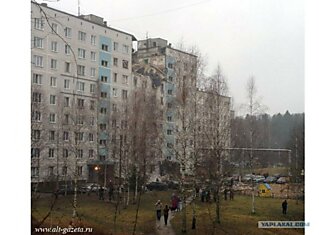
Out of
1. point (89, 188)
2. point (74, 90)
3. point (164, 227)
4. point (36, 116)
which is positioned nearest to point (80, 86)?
point (74, 90)

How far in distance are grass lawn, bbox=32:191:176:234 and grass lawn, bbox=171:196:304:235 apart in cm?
20

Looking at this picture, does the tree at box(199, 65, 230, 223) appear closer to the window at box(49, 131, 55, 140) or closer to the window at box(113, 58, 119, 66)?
the window at box(113, 58, 119, 66)

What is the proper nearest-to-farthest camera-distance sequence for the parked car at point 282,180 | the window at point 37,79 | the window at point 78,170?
the window at point 37,79 → the window at point 78,170 → the parked car at point 282,180

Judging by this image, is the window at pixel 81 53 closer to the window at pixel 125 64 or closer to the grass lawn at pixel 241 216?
the window at pixel 125 64

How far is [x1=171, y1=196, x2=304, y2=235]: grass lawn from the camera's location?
3.48 m

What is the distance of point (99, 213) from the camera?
344 cm

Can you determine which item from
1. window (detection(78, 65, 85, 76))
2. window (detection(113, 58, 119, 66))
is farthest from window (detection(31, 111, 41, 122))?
window (detection(113, 58, 119, 66))

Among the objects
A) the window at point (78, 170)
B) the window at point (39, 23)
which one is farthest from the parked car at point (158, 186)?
the window at point (39, 23)

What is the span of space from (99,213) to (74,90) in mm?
923

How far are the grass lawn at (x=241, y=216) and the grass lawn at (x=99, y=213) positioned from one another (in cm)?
20

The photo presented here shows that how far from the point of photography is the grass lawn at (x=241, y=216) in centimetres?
348

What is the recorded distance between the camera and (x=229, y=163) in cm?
356

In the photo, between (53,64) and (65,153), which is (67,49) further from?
(65,153)
